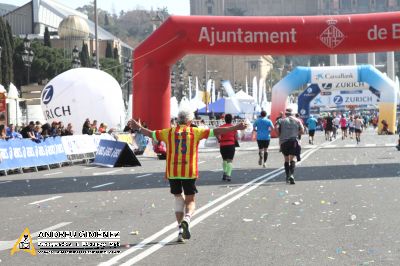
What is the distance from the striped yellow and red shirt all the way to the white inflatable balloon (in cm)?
2823

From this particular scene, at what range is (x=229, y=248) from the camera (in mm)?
10727

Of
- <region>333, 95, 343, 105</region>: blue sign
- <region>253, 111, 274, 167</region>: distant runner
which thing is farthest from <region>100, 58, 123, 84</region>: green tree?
<region>253, 111, 274, 167</region>: distant runner

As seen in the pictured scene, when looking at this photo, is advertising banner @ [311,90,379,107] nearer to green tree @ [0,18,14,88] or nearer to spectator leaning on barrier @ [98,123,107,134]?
green tree @ [0,18,14,88]

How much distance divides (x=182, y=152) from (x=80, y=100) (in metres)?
28.4

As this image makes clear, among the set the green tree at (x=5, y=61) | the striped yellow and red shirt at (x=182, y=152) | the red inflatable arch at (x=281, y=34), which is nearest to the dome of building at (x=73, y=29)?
the green tree at (x=5, y=61)

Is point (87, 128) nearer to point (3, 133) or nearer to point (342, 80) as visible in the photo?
point (3, 133)

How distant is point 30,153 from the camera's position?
30.2 meters

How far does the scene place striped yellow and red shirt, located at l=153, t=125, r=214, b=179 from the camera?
11992 millimetres

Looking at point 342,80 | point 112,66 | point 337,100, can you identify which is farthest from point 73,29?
point 342,80

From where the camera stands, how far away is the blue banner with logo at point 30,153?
2850cm

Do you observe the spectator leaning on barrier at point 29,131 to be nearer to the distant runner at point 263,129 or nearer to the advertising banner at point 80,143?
the advertising banner at point 80,143

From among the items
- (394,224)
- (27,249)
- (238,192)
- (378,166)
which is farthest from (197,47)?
(27,249)

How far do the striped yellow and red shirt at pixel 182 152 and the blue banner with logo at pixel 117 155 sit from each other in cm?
1964

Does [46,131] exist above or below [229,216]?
above
